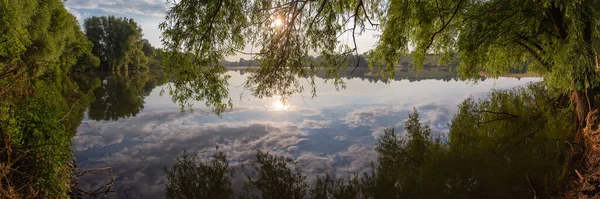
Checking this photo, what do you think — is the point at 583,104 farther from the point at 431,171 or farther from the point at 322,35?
the point at 322,35

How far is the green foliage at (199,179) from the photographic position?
23.2 feet

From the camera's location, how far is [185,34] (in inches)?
256

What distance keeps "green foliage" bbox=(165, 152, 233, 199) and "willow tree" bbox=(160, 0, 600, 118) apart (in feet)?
6.26

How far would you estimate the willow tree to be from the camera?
21.9 ft

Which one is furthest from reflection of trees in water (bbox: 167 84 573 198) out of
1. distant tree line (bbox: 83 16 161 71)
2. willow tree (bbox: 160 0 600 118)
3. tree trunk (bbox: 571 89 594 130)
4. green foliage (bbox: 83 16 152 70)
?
green foliage (bbox: 83 16 152 70)

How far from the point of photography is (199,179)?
25.7ft

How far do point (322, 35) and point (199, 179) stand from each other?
5.06 meters

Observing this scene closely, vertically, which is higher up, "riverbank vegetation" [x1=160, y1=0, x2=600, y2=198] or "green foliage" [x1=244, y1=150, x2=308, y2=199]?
"riverbank vegetation" [x1=160, y1=0, x2=600, y2=198]

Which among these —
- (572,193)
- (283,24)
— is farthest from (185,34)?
(572,193)

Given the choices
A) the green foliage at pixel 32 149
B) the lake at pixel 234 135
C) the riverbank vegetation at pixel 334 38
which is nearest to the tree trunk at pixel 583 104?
the riverbank vegetation at pixel 334 38

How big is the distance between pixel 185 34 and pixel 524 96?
75.0 feet

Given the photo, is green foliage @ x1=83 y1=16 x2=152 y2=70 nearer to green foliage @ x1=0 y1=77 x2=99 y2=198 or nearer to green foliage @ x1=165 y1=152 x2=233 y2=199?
green foliage @ x1=165 y1=152 x2=233 y2=199

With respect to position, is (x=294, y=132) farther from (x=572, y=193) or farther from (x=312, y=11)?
(x=572, y=193)

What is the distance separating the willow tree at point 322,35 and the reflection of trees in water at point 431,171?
199 centimetres
